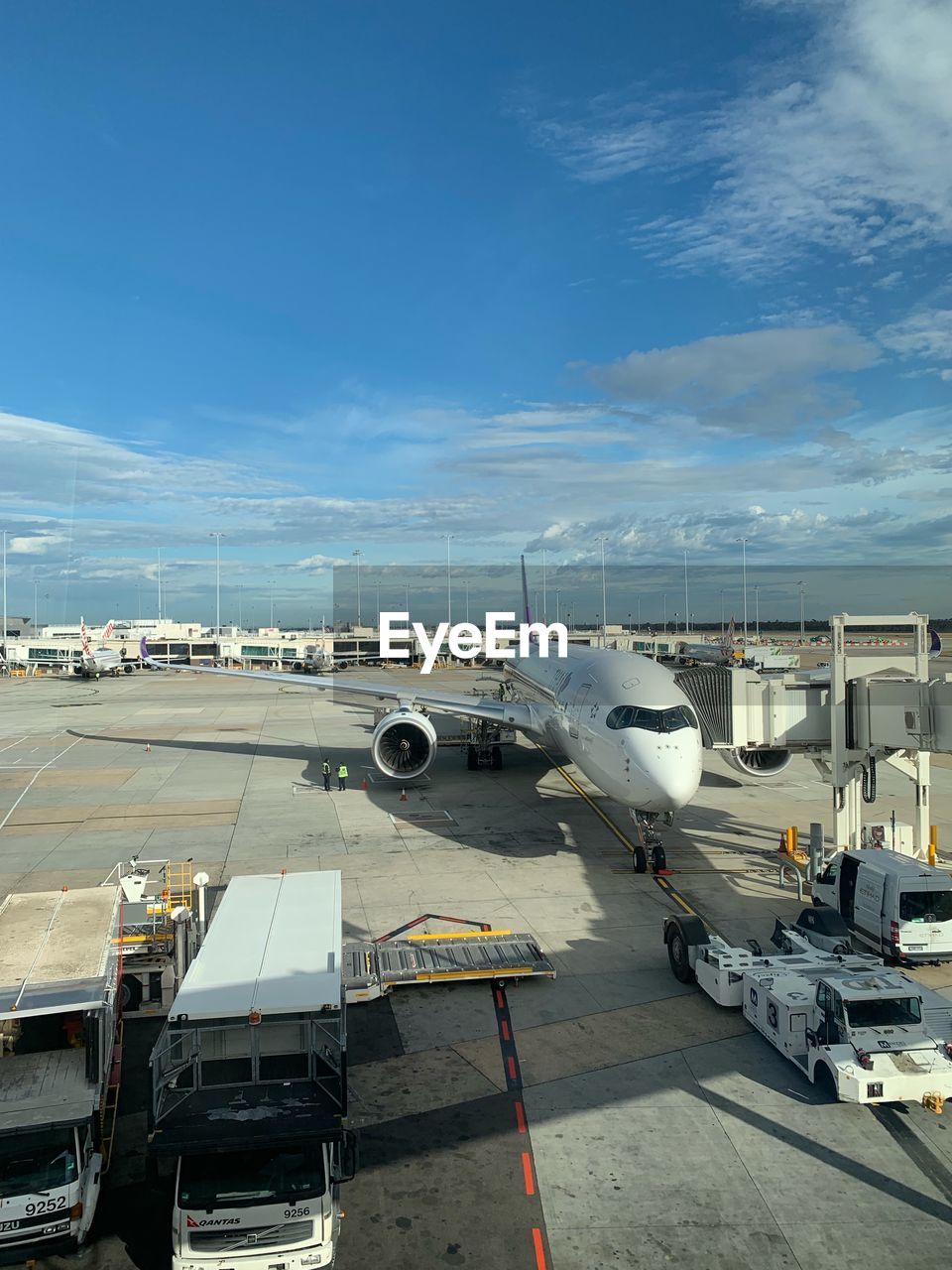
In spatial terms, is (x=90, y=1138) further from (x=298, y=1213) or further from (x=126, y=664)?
(x=126, y=664)

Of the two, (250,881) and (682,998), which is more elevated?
(250,881)

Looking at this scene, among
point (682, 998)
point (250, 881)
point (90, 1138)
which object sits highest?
point (250, 881)

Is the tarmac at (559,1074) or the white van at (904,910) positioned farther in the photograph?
the white van at (904,910)

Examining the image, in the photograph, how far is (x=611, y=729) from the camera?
20016 millimetres

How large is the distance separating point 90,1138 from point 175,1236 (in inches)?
63.7

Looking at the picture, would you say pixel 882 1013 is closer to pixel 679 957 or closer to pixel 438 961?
pixel 679 957

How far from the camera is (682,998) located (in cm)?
1392

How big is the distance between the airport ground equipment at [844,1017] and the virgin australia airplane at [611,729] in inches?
195

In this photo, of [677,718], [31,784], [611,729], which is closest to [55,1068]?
[611,729]

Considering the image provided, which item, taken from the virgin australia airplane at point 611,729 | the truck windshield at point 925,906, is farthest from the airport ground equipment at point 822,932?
the virgin australia airplane at point 611,729

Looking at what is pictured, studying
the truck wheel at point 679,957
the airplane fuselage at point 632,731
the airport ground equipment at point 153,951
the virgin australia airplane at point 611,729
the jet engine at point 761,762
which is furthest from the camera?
the jet engine at point 761,762

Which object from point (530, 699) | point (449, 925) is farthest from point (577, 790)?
point (449, 925)

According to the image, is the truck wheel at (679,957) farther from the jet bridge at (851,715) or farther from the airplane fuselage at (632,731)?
the jet bridge at (851,715)

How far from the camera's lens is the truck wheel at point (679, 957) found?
14.4m
